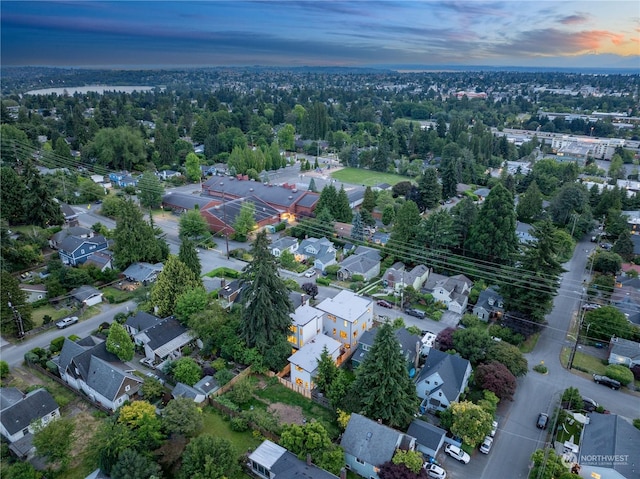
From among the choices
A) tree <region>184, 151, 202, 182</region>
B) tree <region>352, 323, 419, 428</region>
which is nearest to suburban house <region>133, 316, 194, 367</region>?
tree <region>352, 323, 419, 428</region>

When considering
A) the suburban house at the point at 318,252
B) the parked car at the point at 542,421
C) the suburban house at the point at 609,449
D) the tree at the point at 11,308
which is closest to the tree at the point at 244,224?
the suburban house at the point at 318,252

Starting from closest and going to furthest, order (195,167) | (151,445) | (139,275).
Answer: (151,445) → (139,275) → (195,167)

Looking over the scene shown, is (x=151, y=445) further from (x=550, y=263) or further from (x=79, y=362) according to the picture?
(x=550, y=263)

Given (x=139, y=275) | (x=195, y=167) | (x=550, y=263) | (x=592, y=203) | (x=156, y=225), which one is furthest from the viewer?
(x=195, y=167)

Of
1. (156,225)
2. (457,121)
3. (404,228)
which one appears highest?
(457,121)

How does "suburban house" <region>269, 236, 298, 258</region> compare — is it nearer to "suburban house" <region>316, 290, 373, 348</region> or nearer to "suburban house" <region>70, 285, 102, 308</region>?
"suburban house" <region>316, 290, 373, 348</region>

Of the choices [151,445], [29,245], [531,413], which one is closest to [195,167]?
[29,245]

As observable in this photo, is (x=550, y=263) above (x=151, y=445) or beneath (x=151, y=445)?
above

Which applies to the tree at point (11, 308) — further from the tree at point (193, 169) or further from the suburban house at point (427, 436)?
the tree at point (193, 169)
